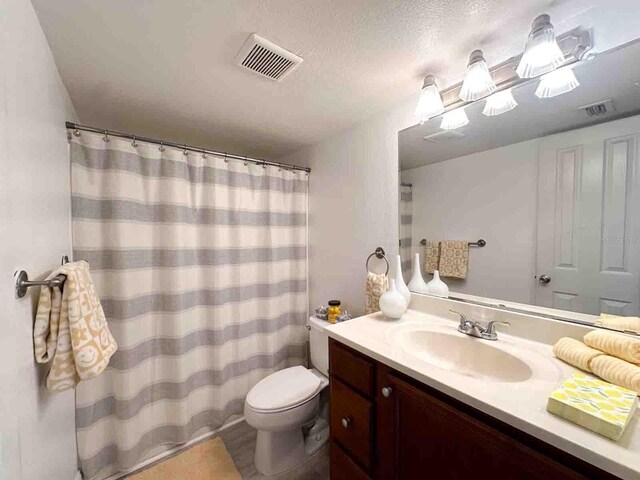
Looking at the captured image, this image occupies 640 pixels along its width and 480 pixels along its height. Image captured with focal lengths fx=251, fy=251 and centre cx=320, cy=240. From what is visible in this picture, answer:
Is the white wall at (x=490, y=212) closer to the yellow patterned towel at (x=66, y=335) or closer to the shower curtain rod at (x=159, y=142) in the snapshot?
the shower curtain rod at (x=159, y=142)

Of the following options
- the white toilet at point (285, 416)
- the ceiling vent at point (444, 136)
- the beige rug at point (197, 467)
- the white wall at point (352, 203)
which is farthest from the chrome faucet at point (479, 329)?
the beige rug at point (197, 467)

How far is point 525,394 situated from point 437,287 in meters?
0.67

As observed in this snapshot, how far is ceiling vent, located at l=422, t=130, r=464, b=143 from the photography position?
1.22 m

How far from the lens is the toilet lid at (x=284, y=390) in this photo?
1.32 m

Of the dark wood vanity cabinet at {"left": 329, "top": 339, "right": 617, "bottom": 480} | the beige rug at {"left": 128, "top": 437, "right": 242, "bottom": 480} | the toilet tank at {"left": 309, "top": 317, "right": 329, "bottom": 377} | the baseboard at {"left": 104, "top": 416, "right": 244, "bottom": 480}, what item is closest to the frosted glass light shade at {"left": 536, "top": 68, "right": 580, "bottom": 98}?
the dark wood vanity cabinet at {"left": 329, "top": 339, "right": 617, "bottom": 480}

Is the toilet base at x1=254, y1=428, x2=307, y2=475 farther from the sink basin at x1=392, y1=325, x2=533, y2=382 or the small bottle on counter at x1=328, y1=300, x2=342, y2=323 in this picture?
the sink basin at x1=392, y1=325, x2=533, y2=382

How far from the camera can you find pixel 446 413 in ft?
2.21

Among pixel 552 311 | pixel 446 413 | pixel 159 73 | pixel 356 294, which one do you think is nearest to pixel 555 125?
pixel 552 311

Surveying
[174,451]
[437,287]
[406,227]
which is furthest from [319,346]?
[174,451]

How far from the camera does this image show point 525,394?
631 mm

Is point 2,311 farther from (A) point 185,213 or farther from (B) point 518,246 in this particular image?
(B) point 518,246

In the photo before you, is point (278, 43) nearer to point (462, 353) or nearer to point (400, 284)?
point (400, 284)

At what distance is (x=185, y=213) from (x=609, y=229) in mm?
1928

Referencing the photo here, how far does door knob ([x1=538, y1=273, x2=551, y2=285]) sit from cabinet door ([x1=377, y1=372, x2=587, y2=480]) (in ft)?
2.18
